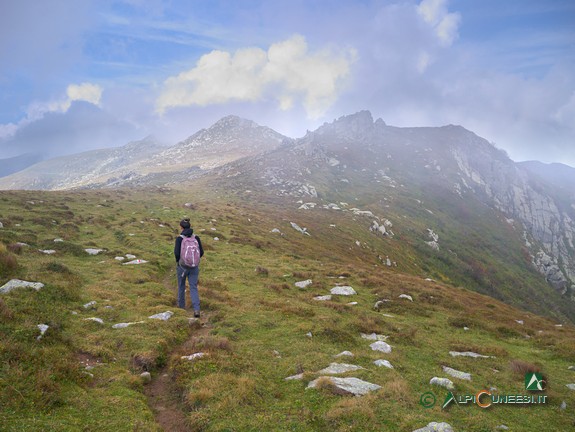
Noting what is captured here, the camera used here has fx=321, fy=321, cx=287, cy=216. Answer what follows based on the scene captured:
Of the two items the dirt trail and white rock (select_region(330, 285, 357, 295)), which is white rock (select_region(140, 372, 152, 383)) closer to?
the dirt trail

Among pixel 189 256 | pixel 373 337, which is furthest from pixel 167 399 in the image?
pixel 373 337

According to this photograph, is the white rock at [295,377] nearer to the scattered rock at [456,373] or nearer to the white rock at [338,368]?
the white rock at [338,368]

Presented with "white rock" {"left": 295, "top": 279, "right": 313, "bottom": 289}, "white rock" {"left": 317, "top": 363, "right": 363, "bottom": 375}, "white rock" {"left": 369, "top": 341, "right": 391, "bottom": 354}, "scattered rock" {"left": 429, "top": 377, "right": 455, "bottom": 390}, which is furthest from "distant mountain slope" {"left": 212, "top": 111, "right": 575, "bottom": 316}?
"white rock" {"left": 317, "top": 363, "right": 363, "bottom": 375}

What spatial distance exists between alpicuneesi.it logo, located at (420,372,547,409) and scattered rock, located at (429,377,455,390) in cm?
40

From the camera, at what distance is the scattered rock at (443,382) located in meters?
10.8

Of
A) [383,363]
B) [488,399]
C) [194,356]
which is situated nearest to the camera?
[488,399]

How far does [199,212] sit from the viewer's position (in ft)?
171

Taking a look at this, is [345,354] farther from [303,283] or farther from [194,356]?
[303,283]

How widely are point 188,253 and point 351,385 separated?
10.4 meters

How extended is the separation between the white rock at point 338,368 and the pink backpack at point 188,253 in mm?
8651

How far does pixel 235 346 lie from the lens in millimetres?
13297

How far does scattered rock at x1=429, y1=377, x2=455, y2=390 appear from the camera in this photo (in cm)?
1081

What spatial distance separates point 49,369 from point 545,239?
214 metres

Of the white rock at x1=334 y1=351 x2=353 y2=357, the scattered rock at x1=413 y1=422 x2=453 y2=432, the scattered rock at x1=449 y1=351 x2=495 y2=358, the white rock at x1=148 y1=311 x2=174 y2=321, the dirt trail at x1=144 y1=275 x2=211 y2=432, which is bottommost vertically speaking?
the scattered rock at x1=449 y1=351 x2=495 y2=358
